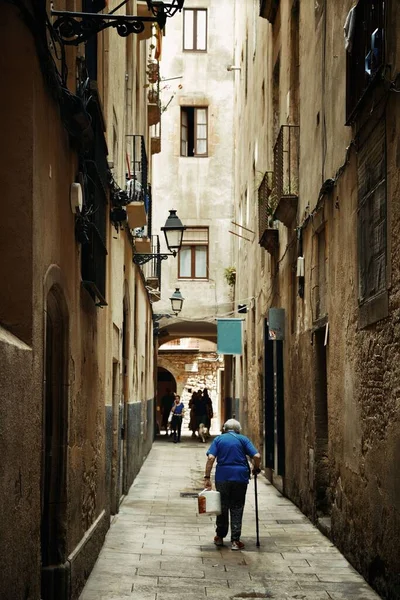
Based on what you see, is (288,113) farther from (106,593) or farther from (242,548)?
(106,593)

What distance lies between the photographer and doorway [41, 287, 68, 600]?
8.11 m

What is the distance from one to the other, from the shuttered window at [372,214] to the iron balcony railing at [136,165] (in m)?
6.59

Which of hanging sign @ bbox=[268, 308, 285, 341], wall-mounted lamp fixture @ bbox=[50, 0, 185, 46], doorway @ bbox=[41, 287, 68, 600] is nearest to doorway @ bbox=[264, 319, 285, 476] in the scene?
hanging sign @ bbox=[268, 308, 285, 341]

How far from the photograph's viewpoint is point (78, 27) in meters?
7.45

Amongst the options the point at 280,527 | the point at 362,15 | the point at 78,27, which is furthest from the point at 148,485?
the point at 78,27

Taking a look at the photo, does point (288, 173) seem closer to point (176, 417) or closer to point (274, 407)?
point (274, 407)

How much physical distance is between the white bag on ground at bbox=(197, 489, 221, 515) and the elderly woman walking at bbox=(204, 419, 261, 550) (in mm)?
166

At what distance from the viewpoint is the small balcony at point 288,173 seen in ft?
51.2

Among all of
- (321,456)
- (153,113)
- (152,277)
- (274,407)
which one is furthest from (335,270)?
(152,277)

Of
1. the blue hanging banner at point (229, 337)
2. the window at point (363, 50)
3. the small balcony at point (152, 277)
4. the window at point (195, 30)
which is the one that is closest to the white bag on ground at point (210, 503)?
the window at point (363, 50)

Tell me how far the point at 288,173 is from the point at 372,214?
6927 millimetres

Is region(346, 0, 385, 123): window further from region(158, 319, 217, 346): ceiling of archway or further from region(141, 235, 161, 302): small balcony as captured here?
region(158, 319, 217, 346): ceiling of archway

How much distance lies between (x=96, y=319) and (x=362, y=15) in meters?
4.10

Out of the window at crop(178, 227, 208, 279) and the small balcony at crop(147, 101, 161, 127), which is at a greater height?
the small balcony at crop(147, 101, 161, 127)
